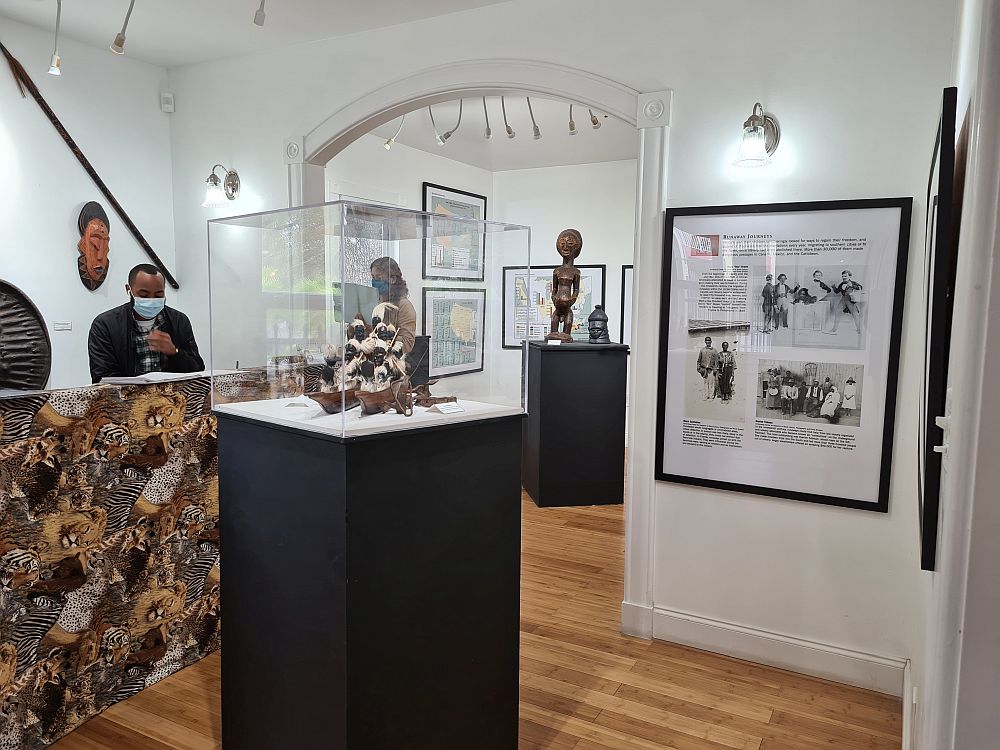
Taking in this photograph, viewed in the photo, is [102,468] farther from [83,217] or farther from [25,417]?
[83,217]

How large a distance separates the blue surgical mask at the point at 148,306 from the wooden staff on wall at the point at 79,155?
3.90 feet

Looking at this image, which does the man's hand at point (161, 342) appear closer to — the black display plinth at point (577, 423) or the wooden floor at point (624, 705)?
the wooden floor at point (624, 705)

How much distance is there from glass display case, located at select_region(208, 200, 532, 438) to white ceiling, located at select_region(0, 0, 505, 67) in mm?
1850

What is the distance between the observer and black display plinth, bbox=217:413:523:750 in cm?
167

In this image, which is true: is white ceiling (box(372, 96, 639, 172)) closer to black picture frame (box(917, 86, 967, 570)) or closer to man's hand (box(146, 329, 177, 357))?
man's hand (box(146, 329, 177, 357))

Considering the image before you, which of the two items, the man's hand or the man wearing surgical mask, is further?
the man wearing surgical mask

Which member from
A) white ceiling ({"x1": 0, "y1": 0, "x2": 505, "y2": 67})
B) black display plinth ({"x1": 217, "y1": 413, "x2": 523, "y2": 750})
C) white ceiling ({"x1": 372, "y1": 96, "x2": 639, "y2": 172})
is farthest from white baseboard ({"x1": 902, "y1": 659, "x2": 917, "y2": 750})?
white ceiling ({"x1": 372, "y1": 96, "x2": 639, "y2": 172})

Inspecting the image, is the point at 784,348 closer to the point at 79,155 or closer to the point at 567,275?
the point at 567,275

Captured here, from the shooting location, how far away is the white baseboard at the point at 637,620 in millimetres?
3053

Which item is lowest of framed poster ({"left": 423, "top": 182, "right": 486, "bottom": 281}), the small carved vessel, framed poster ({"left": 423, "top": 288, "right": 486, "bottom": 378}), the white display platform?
the white display platform

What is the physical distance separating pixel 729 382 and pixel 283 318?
1798 millimetres

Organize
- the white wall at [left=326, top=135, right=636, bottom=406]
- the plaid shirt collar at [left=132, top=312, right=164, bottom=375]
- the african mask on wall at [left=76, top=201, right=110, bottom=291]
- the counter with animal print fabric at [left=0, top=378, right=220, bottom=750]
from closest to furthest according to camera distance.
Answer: the counter with animal print fabric at [left=0, top=378, right=220, bottom=750] < the plaid shirt collar at [left=132, top=312, right=164, bottom=375] < the african mask on wall at [left=76, top=201, right=110, bottom=291] < the white wall at [left=326, top=135, right=636, bottom=406]

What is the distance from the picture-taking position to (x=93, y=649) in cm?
237

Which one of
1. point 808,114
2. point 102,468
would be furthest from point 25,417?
point 808,114
